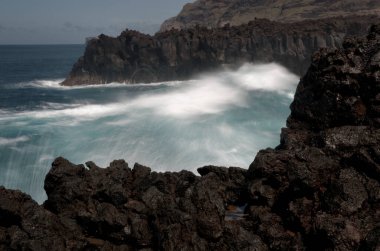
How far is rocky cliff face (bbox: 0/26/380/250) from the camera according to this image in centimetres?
1388

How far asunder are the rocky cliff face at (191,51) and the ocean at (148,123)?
452cm

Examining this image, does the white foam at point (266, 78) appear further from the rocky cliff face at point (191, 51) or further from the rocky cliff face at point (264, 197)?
the rocky cliff face at point (264, 197)

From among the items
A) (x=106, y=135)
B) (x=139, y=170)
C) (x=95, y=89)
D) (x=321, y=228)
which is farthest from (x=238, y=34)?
(x=321, y=228)

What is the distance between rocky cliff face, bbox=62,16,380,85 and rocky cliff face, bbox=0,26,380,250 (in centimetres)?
7602

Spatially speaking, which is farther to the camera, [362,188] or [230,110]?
[230,110]

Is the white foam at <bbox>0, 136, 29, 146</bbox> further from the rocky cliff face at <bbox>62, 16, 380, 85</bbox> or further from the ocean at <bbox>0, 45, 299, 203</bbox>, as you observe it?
the rocky cliff face at <bbox>62, 16, 380, 85</bbox>

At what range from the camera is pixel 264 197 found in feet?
53.1

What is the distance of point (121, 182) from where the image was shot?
61.9ft

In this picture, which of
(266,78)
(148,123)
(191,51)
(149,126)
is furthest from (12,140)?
(191,51)

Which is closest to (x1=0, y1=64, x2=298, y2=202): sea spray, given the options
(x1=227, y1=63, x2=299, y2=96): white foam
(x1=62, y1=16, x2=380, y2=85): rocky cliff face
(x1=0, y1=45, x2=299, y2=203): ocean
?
(x1=0, y1=45, x2=299, y2=203): ocean

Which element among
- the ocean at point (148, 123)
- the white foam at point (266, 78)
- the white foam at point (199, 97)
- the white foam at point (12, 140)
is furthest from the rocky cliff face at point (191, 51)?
the white foam at point (12, 140)

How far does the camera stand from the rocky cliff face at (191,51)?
9431 cm

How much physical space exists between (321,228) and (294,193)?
8.29ft

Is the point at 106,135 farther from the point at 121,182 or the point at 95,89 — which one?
the point at 95,89
